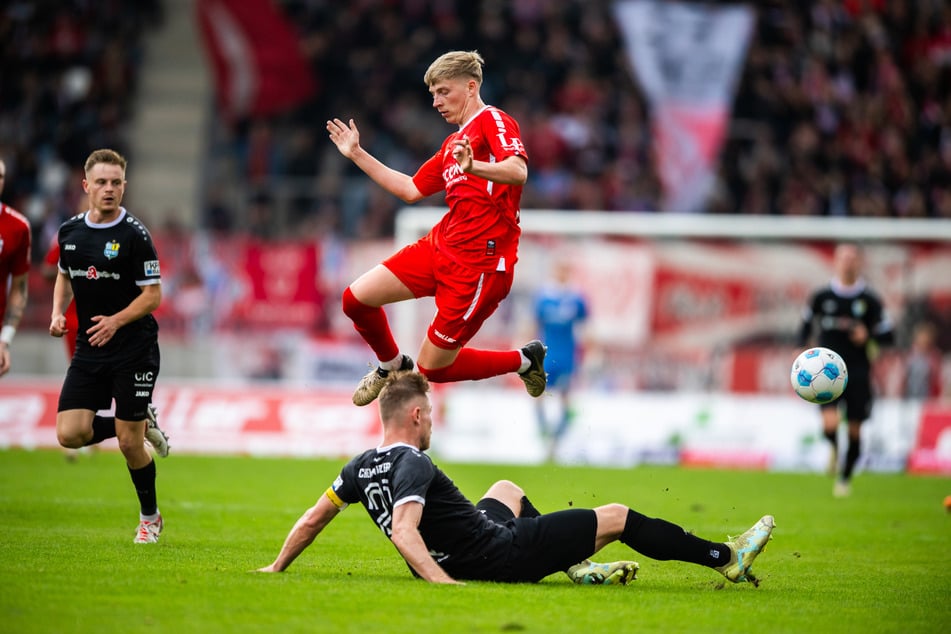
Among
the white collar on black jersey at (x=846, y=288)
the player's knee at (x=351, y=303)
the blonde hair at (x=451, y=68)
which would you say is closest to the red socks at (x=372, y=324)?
the player's knee at (x=351, y=303)

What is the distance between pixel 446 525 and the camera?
25.8ft

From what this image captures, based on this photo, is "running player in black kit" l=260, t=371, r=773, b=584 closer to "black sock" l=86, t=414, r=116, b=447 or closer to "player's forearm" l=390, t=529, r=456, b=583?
"player's forearm" l=390, t=529, r=456, b=583

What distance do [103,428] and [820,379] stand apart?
5605 mm

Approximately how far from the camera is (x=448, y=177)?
973 cm

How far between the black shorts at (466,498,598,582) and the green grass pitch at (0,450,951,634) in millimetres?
157

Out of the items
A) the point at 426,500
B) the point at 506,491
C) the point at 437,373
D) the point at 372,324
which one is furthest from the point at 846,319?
the point at 426,500

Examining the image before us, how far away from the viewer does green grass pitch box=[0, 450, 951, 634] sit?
6914 mm

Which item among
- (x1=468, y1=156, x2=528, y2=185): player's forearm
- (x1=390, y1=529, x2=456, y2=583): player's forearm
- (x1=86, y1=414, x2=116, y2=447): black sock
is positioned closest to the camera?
(x1=390, y1=529, x2=456, y2=583): player's forearm

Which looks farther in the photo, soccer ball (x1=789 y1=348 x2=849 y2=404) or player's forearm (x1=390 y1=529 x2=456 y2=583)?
soccer ball (x1=789 y1=348 x2=849 y2=404)

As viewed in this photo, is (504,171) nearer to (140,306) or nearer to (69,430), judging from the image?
(140,306)

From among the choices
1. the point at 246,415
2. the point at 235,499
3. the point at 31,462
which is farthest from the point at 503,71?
the point at 235,499

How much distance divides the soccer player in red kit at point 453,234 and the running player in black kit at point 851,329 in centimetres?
736

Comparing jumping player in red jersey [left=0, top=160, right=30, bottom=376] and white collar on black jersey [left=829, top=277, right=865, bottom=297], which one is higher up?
white collar on black jersey [left=829, top=277, right=865, bottom=297]

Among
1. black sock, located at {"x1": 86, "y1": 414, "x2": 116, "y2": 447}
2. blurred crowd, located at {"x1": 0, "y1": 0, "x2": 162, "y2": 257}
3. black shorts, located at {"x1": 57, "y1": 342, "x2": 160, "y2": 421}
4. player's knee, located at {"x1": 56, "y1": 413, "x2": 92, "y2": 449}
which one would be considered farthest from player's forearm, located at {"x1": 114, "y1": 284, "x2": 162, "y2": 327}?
blurred crowd, located at {"x1": 0, "y1": 0, "x2": 162, "y2": 257}
